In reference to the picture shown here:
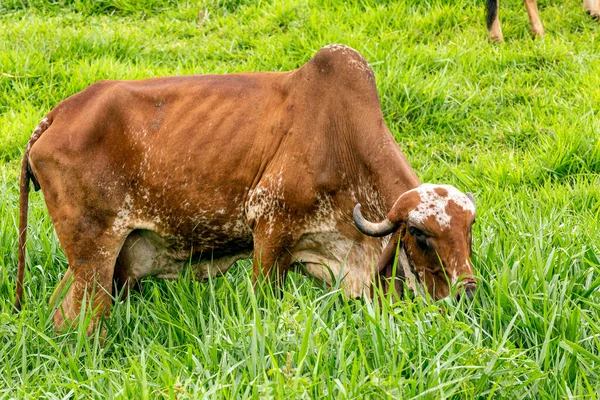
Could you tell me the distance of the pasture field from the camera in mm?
3307

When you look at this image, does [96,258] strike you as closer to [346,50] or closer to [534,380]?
[346,50]

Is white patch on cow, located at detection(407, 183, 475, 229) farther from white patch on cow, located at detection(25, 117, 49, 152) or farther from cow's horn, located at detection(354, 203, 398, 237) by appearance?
white patch on cow, located at detection(25, 117, 49, 152)

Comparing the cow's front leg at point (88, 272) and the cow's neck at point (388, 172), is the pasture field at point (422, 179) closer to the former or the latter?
the cow's front leg at point (88, 272)

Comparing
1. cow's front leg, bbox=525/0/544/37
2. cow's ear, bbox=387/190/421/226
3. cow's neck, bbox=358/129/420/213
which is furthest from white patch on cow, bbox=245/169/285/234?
cow's front leg, bbox=525/0/544/37

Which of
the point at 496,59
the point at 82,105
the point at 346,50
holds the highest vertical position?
the point at 346,50

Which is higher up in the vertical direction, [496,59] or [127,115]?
[127,115]

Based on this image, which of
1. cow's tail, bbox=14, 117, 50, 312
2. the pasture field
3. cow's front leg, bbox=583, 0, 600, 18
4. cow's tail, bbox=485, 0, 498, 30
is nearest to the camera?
the pasture field

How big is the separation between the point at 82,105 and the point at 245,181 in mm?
919

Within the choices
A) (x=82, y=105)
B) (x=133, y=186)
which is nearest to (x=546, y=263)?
(x=133, y=186)

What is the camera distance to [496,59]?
24.8 feet

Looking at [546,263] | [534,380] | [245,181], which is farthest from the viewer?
A: [245,181]

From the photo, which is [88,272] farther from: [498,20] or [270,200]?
[498,20]

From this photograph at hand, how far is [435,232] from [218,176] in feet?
3.80

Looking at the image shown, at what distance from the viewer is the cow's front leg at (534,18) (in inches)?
306
